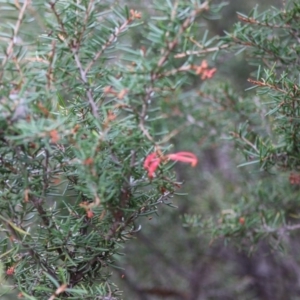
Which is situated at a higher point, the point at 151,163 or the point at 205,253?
the point at 151,163

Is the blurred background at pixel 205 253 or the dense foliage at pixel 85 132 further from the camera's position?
the blurred background at pixel 205 253

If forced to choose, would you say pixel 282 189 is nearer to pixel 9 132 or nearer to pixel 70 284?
pixel 70 284

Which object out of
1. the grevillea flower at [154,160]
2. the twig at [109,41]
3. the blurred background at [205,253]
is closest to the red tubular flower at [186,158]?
the grevillea flower at [154,160]

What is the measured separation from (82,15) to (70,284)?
1.03 ft

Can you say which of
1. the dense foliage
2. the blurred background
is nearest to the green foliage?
the dense foliage

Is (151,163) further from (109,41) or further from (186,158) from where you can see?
(109,41)

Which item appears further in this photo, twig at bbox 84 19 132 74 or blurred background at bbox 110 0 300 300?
blurred background at bbox 110 0 300 300

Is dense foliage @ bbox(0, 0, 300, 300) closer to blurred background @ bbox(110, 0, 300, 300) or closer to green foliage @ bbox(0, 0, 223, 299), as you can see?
green foliage @ bbox(0, 0, 223, 299)

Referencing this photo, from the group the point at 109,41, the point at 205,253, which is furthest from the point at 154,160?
the point at 205,253

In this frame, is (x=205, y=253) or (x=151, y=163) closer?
(x=151, y=163)

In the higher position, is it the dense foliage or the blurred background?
the dense foliage

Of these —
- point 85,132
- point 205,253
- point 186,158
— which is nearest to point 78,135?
point 85,132

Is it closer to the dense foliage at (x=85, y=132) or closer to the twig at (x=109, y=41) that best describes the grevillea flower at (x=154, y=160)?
the dense foliage at (x=85, y=132)

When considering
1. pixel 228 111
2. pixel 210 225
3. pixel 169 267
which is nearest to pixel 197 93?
pixel 228 111
